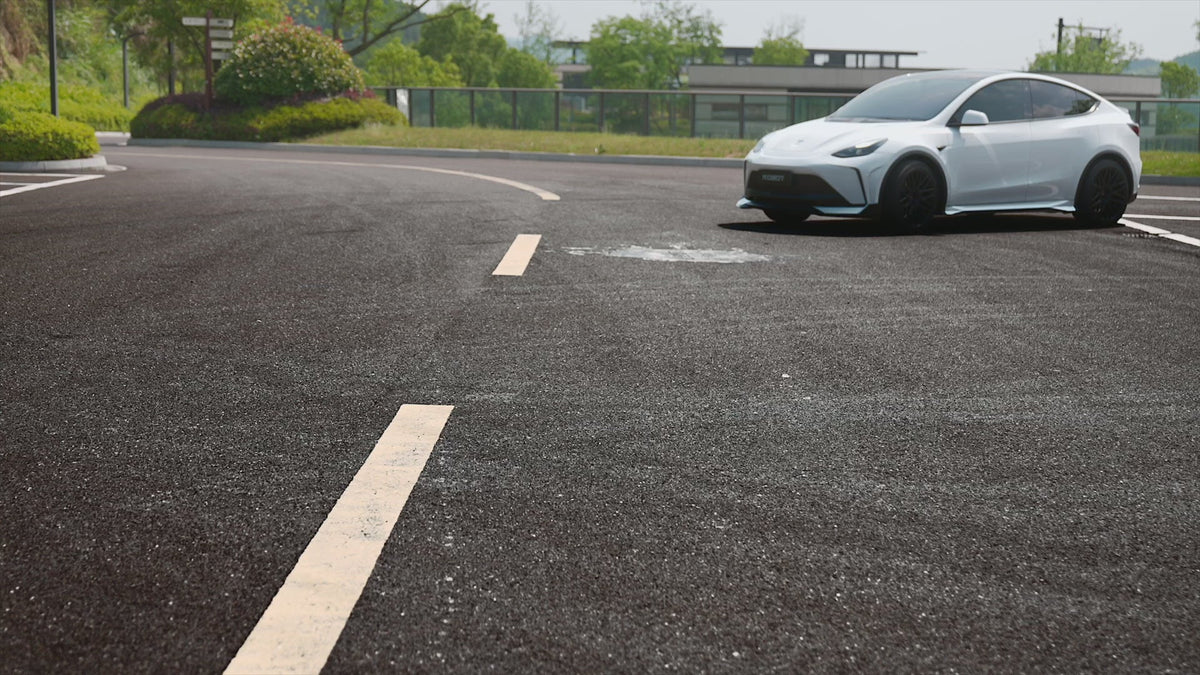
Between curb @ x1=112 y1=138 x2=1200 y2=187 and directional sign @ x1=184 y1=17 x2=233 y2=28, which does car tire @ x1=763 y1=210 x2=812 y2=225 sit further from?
directional sign @ x1=184 y1=17 x2=233 y2=28

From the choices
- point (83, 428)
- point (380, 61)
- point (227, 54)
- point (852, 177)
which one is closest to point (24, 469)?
point (83, 428)

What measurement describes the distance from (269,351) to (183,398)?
3.15 feet

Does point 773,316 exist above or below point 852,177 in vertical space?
below

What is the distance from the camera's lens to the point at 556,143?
2983 centimetres

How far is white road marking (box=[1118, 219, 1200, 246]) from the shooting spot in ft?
36.8

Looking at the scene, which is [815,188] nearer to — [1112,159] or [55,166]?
[1112,159]

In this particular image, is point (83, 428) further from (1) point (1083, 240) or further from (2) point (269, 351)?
(1) point (1083, 240)

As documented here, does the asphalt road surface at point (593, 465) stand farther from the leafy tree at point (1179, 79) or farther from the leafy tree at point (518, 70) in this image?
the leafy tree at point (1179, 79)

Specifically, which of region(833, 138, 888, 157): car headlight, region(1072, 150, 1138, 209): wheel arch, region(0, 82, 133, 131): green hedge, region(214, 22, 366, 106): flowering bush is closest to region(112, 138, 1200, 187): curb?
region(214, 22, 366, 106): flowering bush

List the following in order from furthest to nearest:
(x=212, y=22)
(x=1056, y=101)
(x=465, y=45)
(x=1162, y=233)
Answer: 1. (x=465, y=45)
2. (x=212, y=22)
3. (x=1056, y=101)
4. (x=1162, y=233)

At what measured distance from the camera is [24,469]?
13.1 feet

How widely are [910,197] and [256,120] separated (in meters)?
26.0

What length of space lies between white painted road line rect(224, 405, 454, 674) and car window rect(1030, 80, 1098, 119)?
9.84m

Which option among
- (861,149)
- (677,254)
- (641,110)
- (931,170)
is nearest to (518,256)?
(677,254)
